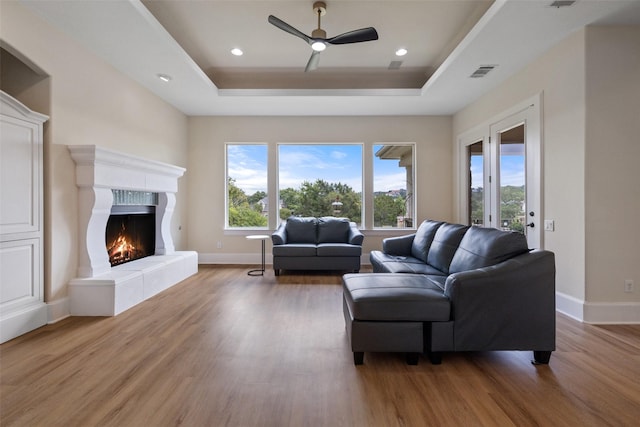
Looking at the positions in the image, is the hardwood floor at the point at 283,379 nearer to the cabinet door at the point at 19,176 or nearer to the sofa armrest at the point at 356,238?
the cabinet door at the point at 19,176

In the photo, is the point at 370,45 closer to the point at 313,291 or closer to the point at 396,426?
the point at 313,291

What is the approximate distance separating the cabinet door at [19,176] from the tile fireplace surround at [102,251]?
0.37 m

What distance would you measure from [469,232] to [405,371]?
1.49 meters

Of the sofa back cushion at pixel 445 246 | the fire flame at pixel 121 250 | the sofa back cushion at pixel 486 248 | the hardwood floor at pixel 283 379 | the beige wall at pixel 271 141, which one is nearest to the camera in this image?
the hardwood floor at pixel 283 379

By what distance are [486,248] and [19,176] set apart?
4071 mm

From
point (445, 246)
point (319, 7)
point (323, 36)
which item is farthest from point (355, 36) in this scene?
point (445, 246)

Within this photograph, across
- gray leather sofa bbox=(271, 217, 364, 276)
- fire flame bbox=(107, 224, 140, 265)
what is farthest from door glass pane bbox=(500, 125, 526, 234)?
fire flame bbox=(107, 224, 140, 265)

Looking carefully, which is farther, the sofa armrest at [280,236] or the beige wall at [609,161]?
the sofa armrest at [280,236]

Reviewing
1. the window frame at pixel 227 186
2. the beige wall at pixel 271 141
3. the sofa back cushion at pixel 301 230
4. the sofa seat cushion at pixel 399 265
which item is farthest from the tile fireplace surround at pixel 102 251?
the sofa seat cushion at pixel 399 265

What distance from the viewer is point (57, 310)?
298cm

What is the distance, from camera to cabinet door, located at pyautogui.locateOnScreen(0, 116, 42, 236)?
2.53 m

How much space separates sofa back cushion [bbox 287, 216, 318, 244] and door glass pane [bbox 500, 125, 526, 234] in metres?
3.02

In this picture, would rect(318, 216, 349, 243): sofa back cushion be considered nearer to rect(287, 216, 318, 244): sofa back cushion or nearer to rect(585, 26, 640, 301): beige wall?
rect(287, 216, 318, 244): sofa back cushion

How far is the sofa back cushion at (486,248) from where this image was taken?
2.26 metres
